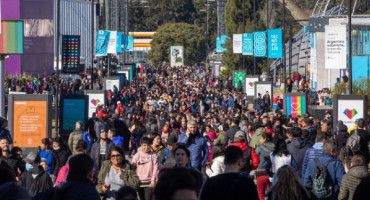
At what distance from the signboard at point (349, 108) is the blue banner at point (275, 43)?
62.6 ft

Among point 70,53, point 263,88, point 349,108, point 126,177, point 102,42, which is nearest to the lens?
point 126,177

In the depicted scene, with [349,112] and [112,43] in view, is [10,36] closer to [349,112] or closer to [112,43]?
[349,112]

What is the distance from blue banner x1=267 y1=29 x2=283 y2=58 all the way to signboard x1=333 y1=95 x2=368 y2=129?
19.1 m

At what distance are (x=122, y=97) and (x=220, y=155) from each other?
34.0 m

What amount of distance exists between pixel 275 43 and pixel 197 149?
27.8m

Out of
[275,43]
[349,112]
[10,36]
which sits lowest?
[349,112]

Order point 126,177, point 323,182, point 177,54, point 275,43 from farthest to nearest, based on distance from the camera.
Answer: point 177,54 → point 275,43 → point 126,177 → point 323,182

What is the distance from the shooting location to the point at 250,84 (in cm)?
4797

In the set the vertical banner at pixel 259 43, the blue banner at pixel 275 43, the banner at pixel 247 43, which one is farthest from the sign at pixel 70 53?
the banner at pixel 247 43

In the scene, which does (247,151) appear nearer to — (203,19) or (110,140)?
(110,140)

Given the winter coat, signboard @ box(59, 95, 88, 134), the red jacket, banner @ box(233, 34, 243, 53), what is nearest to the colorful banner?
signboard @ box(59, 95, 88, 134)

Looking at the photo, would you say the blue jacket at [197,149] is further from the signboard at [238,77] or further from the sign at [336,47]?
the signboard at [238,77]

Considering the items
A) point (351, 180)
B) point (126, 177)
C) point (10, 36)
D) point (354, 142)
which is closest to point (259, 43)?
point (10, 36)

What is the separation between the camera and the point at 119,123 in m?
23.1
